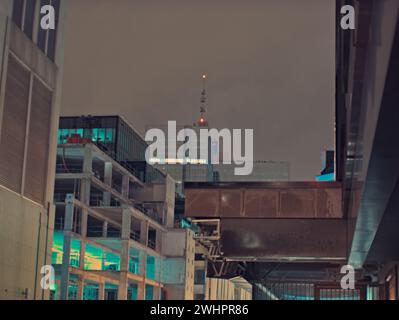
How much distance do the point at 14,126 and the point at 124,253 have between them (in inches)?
1064

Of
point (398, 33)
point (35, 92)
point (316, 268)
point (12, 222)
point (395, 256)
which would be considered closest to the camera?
point (398, 33)

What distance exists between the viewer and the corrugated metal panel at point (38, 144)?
6638 cm

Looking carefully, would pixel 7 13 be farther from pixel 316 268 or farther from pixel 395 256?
pixel 395 256

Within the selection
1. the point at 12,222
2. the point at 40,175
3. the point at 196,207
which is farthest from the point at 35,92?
the point at 196,207

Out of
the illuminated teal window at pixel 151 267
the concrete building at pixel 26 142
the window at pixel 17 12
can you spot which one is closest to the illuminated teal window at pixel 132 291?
the illuminated teal window at pixel 151 267

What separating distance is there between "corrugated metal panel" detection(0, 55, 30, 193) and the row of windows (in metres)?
4.19

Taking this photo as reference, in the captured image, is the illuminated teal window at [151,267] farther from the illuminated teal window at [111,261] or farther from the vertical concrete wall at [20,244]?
the vertical concrete wall at [20,244]

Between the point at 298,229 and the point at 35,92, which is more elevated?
the point at 35,92

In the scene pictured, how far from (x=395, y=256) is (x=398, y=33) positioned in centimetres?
1995

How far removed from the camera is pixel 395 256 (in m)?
25.2

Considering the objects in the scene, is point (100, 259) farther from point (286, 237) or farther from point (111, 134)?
point (286, 237)

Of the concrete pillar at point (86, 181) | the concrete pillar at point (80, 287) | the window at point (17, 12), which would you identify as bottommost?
the concrete pillar at point (80, 287)

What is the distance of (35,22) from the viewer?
6862 cm
